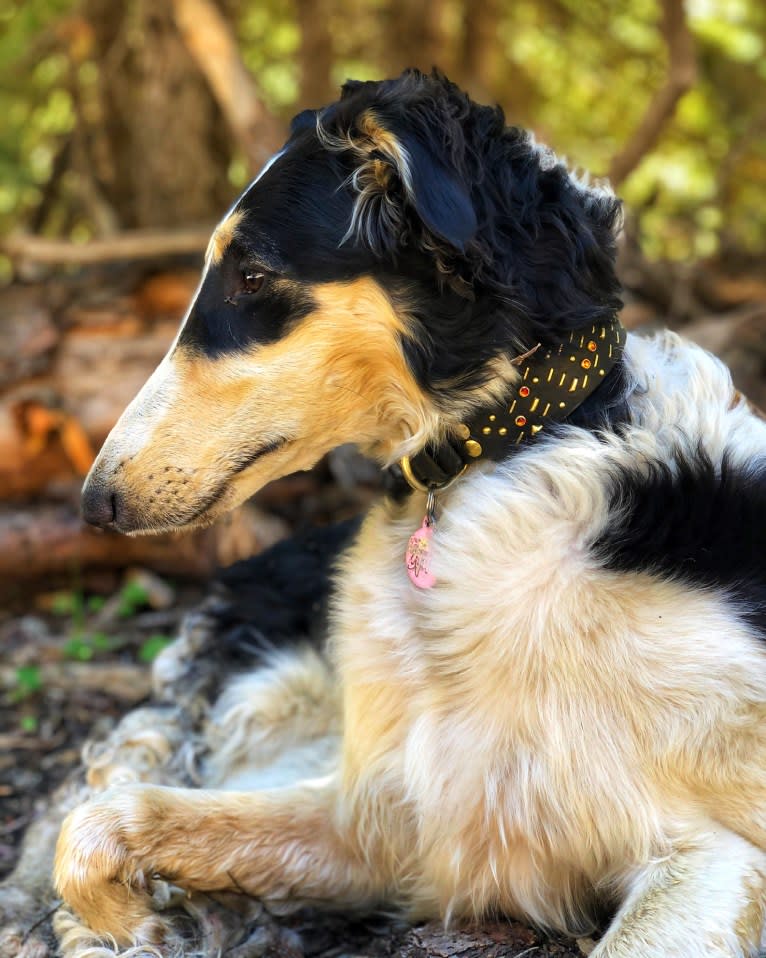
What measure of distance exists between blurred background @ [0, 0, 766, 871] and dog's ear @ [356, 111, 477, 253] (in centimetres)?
253

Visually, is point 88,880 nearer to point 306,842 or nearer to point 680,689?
point 306,842

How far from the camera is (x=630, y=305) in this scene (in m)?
6.55

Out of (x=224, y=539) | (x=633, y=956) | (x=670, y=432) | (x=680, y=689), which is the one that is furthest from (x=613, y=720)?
(x=224, y=539)

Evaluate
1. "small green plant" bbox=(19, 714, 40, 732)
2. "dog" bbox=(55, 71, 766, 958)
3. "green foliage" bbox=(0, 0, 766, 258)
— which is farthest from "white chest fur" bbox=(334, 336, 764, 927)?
"green foliage" bbox=(0, 0, 766, 258)

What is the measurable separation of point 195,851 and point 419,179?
6.00ft

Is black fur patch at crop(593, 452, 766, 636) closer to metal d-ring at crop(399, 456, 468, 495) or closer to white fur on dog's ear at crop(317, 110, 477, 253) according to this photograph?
metal d-ring at crop(399, 456, 468, 495)

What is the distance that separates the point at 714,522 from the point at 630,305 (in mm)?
4036

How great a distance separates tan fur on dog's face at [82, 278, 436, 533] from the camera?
281 centimetres

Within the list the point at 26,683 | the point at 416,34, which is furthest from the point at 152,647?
the point at 416,34

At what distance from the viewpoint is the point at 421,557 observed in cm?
293

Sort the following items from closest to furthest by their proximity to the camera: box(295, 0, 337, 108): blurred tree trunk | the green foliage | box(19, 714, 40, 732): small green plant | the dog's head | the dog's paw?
1. the dog's head
2. the dog's paw
3. box(19, 714, 40, 732): small green plant
4. box(295, 0, 337, 108): blurred tree trunk
5. the green foliage

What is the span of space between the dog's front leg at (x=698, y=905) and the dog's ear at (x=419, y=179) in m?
1.48

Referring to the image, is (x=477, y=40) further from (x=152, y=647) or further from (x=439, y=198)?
(x=439, y=198)

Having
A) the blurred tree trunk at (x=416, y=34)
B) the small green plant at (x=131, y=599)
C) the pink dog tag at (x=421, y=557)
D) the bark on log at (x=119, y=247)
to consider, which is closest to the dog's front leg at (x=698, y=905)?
the pink dog tag at (x=421, y=557)
